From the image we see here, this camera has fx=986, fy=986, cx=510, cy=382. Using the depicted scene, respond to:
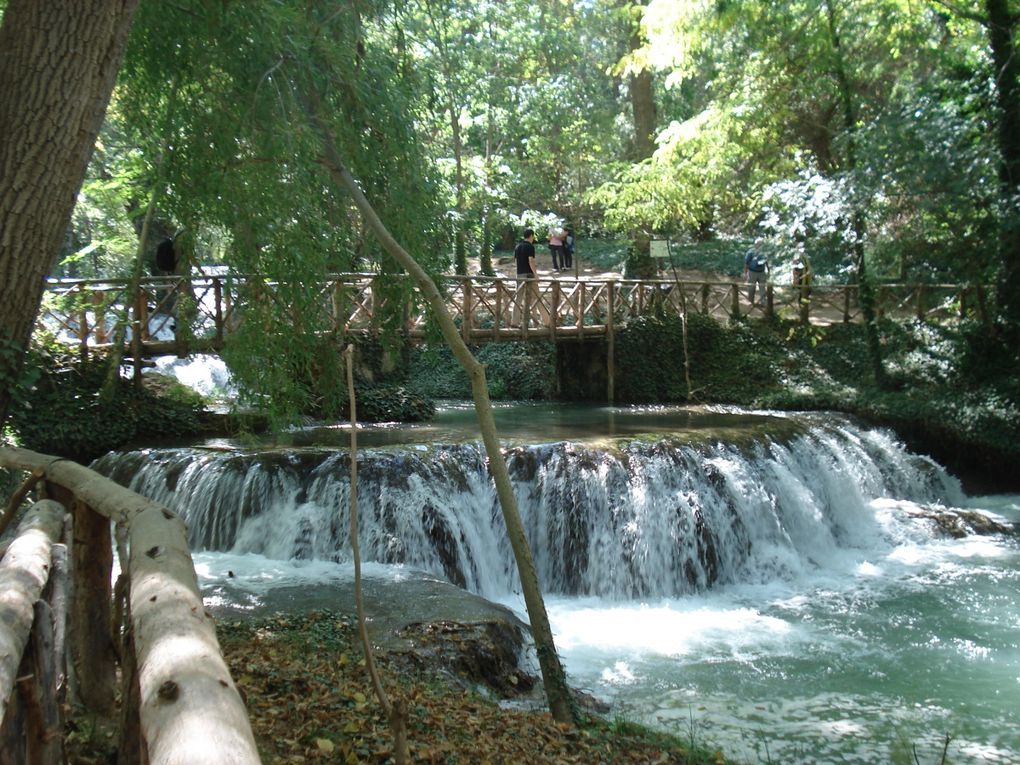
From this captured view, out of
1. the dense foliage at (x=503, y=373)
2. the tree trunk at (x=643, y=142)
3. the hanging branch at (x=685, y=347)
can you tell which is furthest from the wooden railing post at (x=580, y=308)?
the tree trunk at (x=643, y=142)

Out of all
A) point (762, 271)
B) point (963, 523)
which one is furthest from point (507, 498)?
point (762, 271)

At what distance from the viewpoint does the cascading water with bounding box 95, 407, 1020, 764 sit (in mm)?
6902

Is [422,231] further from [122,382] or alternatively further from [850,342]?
[850,342]

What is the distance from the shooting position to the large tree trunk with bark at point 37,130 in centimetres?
423

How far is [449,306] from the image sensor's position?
16.4 meters

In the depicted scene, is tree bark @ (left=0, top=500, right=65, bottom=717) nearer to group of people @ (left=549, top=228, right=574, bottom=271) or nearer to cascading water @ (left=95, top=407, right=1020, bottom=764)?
cascading water @ (left=95, top=407, right=1020, bottom=764)

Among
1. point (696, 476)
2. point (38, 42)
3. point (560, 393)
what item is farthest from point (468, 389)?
point (38, 42)

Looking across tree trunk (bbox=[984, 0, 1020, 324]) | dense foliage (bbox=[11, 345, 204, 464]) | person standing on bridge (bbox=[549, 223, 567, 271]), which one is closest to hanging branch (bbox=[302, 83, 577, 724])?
dense foliage (bbox=[11, 345, 204, 464])

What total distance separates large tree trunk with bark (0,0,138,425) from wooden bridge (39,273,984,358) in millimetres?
2728

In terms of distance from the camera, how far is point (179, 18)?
6.32 meters

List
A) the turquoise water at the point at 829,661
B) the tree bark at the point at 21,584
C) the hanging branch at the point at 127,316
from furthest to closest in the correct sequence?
the hanging branch at the point at 127,316 → the turquoise water at the point at 829,661 → the tree bark at the point at 21,584

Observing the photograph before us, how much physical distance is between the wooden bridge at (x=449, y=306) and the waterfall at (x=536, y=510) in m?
1.52

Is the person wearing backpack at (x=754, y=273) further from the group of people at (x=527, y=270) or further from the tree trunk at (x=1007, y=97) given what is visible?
the tree trunk at (x=1007, y=97)

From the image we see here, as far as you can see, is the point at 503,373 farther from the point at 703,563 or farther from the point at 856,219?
the point at 703,563
